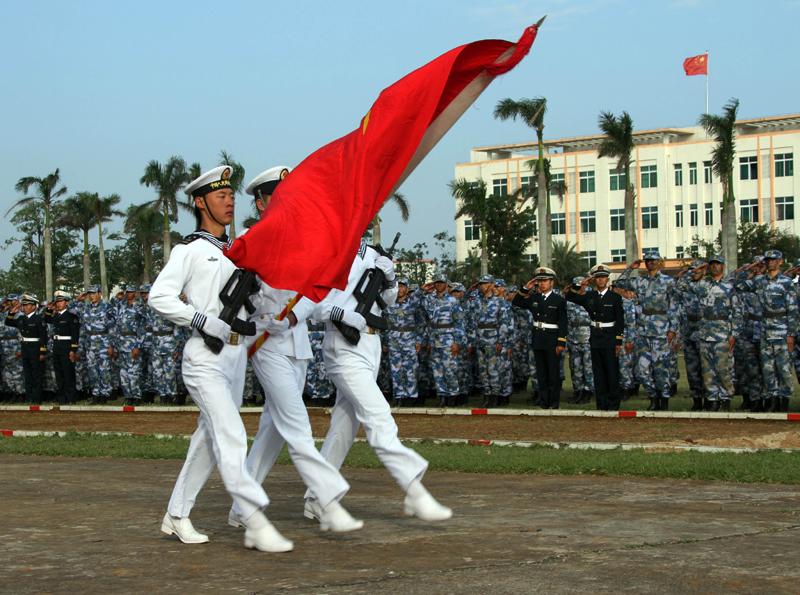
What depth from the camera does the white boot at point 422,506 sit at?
7473mm

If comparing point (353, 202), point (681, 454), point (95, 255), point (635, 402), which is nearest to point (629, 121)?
point (635, 402)

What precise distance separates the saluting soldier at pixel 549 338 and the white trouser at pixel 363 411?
1039 centimetres

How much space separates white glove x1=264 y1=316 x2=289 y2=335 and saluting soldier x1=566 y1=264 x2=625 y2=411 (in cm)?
1034

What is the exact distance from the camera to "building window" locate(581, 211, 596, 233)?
92.3 meters

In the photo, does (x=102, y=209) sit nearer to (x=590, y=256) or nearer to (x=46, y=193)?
(x=46, y=193)

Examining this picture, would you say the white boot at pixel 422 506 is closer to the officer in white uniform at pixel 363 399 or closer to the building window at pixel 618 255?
the officer in white uniform at pixel 363 399

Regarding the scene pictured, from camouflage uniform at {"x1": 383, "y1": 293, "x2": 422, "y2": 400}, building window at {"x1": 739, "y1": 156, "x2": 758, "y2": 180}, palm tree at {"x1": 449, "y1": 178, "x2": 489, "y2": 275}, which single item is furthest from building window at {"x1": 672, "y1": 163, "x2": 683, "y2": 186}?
camouflage uniform at {"x1": 383, "y1": 293, "x2": 422, "y2": 400}

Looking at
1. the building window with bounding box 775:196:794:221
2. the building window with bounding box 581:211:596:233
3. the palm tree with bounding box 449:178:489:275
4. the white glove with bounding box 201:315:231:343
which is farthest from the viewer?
the building window with bounding box 581:211:596:233

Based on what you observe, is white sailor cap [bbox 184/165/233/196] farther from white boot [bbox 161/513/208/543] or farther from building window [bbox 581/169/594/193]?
building window [bbox 581/169/594/193]

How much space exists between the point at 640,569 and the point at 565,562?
40cm

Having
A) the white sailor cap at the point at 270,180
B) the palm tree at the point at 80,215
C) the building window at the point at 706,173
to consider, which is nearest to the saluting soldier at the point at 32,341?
the white sailor cap at the point at 270,180

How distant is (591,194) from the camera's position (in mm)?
91688

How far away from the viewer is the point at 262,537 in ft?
22.6

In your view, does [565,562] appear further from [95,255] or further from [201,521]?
[95,255]
